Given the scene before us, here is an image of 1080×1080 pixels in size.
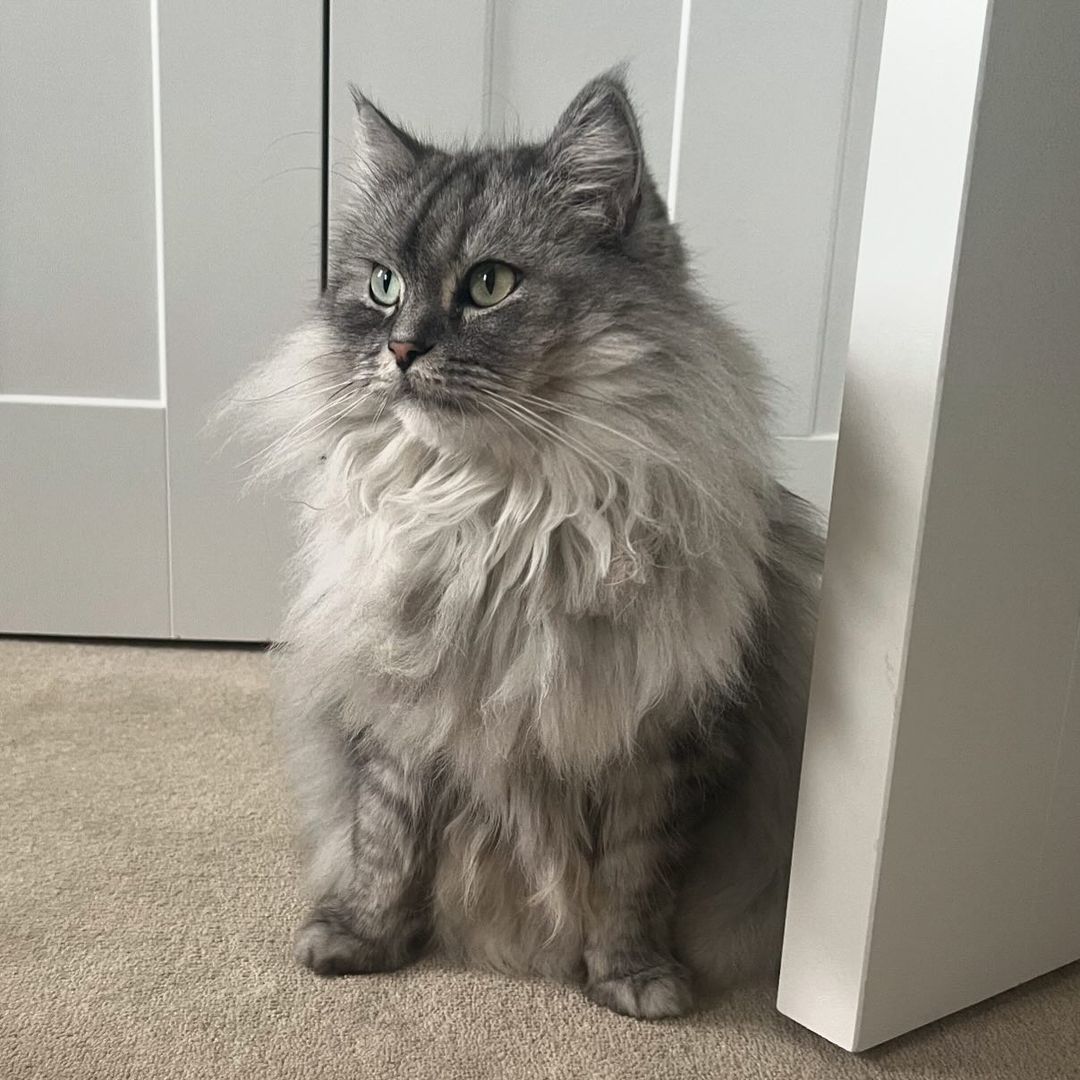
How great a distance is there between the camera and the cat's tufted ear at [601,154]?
0.94m

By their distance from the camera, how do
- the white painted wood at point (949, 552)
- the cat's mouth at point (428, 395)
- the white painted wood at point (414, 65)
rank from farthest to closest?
the white painted wood at point (414, 65), the cat's mouth at point (428, 395), the white painted wood at point (949, 552)

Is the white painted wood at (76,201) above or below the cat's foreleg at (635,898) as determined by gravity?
above

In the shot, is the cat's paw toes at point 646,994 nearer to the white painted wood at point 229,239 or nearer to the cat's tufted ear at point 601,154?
the cat's tufted ear at point 601,154

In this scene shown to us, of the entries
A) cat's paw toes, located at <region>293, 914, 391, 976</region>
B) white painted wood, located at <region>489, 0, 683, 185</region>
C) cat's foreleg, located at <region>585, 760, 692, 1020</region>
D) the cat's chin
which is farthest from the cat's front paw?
white painted wood, located at <region>489, 0, 683, 185</region>

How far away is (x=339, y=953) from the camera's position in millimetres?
1103

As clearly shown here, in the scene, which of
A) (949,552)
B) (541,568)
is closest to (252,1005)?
(541,568)

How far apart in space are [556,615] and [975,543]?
366 millimetres

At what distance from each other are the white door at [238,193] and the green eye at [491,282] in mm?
843

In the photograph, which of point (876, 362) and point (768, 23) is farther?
point (768, 23)

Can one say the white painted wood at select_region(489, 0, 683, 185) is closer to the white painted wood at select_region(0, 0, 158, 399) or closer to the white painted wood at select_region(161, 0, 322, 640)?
the white painted wood at select_region(161, 0, 322, 640)

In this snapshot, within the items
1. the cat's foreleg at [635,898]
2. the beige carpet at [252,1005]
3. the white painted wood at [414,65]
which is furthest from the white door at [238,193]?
the cat's foreleg at [635,898]

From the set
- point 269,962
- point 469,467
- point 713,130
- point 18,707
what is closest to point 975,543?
point 469,467

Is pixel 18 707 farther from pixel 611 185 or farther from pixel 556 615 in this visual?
pixel 611 185

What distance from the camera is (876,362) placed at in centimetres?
89
